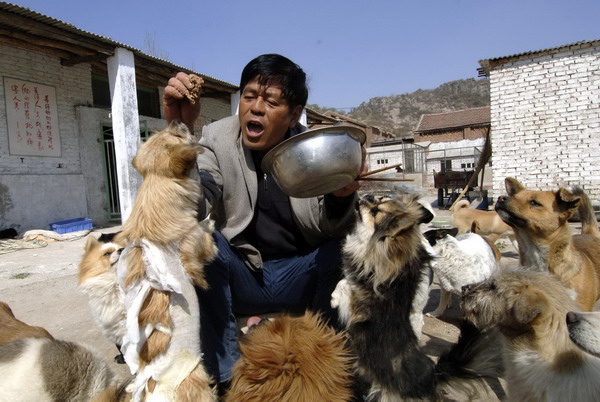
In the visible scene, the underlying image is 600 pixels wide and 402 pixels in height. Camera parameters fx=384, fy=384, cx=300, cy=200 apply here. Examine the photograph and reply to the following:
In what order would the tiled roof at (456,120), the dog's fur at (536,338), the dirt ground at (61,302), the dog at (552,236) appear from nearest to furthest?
the dog's fur at (536,338)
the dog at (552,236)
the dirt ground at (61,302)
the tiled roof at (456,120)

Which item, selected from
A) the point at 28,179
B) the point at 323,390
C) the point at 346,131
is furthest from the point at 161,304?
the point at 28,179

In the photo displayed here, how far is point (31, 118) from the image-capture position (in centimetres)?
949

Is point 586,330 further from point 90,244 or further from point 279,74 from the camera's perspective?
point 90,244

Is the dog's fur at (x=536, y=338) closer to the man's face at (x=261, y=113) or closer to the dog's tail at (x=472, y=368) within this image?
the dog's tail at (x=472, y=368)

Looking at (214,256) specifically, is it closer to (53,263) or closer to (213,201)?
(213,201)

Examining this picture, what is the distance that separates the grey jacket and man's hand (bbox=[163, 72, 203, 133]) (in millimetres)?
258

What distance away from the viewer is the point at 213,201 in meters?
2.56

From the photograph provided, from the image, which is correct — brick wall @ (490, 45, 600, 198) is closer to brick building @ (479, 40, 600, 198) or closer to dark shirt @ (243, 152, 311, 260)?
brick building @ (479, 40, 600, 198)

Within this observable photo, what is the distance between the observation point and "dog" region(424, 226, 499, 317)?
11.7 ft

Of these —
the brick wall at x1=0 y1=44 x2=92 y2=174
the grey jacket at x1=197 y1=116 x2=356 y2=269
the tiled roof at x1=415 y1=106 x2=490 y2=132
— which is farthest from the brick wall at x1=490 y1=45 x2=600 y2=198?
the tiled roof at x1=415 y1=106 x2=490 y2=132

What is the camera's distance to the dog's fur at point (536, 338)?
176cm

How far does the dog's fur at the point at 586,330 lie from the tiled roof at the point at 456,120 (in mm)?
41316

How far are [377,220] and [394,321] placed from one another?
0.65 metres

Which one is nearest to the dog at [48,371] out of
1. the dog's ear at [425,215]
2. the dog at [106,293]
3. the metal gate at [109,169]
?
the dog at [106,293]
